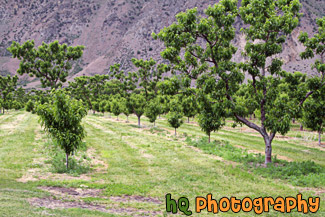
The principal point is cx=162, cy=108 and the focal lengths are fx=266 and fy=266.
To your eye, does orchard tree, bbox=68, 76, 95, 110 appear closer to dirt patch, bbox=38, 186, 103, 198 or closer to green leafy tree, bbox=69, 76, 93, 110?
green leafy tree, bbox=69, 76, 93, 110

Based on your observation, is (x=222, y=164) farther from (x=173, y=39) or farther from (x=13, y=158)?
(x=13, y=158)

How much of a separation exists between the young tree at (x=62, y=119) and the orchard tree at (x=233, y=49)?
23.8 ft

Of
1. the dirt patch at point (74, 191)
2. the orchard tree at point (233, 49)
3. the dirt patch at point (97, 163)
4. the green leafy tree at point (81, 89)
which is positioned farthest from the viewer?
the green leafy tree at point (81, 89)

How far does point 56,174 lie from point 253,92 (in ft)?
47.9

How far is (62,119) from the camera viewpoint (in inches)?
661

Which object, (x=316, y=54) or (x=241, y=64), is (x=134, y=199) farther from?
(x=316, y=54)

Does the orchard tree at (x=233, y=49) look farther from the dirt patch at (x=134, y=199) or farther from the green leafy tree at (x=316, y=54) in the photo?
the dirt patch at (x=134, y=199)

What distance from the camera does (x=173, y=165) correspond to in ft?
63.9

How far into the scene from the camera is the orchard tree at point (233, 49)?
691 inches

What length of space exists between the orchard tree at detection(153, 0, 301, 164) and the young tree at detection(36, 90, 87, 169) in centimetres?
724

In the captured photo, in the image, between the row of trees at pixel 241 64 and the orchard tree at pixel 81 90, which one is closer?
the row of trees at pixel 241 64

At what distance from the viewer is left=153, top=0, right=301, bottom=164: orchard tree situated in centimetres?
1756

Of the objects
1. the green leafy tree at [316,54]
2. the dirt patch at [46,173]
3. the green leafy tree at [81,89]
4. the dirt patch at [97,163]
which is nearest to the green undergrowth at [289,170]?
the green leafy tree at [316,54]

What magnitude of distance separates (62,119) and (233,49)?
12646mm
